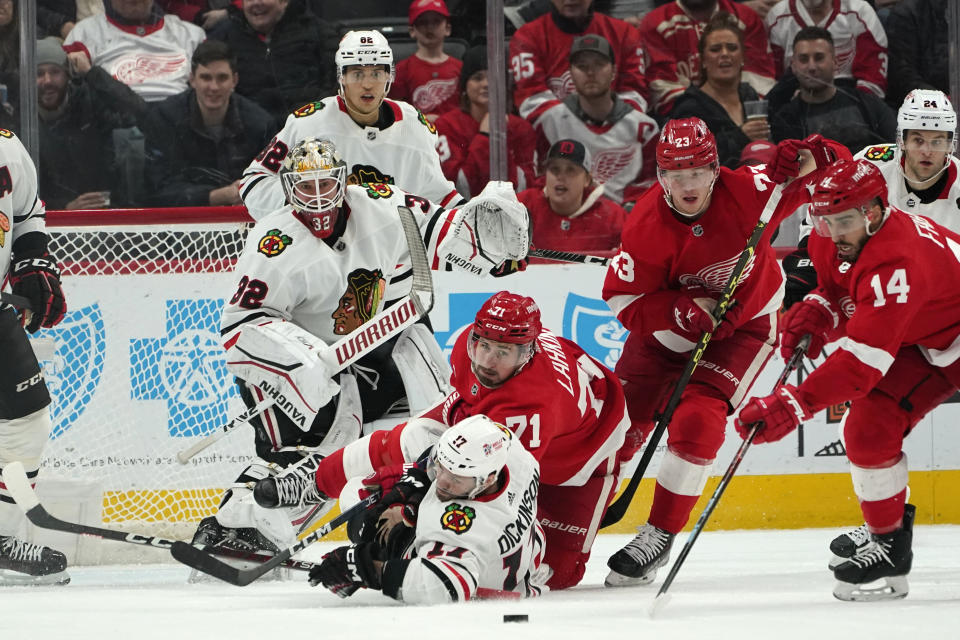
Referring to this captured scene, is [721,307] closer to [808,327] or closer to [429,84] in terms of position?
[808,327]

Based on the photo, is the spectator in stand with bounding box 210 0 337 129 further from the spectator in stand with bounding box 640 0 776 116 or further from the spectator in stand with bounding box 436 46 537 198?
the spectator in stand with bounding box 640 0 776 116

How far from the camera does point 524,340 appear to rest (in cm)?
306

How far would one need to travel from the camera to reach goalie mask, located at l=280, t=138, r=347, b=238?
356 centimetres

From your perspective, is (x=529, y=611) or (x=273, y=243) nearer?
(x=529, y=611)

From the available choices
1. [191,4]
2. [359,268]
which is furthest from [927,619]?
[191,4]

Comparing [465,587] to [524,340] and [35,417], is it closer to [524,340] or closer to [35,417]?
[524,340]

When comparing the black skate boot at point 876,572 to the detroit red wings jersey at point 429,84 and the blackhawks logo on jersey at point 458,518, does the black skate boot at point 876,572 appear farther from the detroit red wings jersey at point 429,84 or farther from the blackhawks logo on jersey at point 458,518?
the detroit red wings jersey at point 429,84

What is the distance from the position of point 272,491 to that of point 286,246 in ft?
2.44

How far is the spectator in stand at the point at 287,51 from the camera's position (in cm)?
520

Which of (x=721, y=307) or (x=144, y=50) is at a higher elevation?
(x=144, y=50)

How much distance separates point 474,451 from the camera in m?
2.79

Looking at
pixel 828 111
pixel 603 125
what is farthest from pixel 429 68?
pixel 828 111

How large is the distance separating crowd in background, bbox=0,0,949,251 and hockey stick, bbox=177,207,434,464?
124cm

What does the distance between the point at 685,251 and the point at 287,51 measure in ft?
7.42
